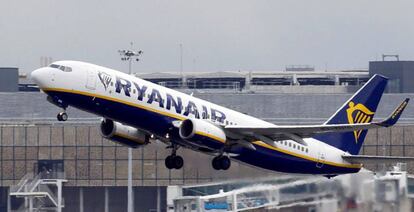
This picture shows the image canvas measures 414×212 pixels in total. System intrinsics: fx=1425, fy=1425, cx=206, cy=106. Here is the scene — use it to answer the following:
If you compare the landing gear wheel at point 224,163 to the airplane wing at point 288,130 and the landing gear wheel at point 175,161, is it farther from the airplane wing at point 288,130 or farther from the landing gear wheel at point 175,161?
the landing gear wheel at point 175,161

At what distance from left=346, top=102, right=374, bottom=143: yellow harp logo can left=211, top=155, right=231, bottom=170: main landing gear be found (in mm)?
10310

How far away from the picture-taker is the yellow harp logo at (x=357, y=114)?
79.8 meters

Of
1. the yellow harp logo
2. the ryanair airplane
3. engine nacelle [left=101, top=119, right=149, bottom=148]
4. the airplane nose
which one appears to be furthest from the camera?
the yellow harp logo

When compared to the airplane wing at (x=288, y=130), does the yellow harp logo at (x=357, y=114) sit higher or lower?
higher

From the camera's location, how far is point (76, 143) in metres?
111

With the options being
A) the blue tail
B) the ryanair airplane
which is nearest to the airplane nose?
the ryanair airplane

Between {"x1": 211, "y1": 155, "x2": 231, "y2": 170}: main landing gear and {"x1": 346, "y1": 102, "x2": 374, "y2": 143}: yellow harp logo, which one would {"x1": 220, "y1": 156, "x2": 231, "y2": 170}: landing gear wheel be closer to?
{"x1": 211, "y1": 155, "x2": 231, "y2": 170}: main landing gear

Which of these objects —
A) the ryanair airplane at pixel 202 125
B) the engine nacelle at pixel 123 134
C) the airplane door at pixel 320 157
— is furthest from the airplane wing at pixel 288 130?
the engine nacelle at pixel 123 134

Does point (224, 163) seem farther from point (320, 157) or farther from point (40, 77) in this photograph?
point (40, 77)

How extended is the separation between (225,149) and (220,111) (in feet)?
6.50

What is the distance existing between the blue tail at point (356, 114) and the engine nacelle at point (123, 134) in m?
10.9

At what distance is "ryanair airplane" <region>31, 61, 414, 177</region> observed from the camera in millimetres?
68188

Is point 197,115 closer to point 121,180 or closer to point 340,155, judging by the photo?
point 340,155

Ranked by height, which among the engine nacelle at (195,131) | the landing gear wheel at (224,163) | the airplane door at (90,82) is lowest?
the landing gear wheel at (224,163)
